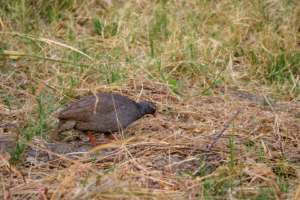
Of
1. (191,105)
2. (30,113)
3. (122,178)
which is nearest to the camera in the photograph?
(122,178)

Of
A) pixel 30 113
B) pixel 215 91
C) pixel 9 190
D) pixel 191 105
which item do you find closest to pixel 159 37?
pixel 215 91

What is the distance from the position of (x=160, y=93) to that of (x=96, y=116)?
58.0 inches

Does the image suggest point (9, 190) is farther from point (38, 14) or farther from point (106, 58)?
point (38, 14)

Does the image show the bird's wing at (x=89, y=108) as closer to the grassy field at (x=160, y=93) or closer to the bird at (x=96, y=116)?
the bird at (x=96, y=116)

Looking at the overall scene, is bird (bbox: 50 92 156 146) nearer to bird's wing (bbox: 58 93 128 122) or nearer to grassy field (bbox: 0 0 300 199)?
bird's wing (bbox: 58 93 128 122)

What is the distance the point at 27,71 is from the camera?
17.4ft

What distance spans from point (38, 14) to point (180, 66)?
3.10m

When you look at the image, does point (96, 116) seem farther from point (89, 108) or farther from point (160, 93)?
point (160, 93)

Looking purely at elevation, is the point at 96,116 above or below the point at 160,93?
above

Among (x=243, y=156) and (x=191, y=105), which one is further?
(x=191, y=105)

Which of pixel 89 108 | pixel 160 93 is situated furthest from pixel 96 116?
pixel 160 93

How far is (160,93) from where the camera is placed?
4.91 meters

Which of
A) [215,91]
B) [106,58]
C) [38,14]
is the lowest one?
[215,91]

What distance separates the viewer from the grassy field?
9.27 feet
